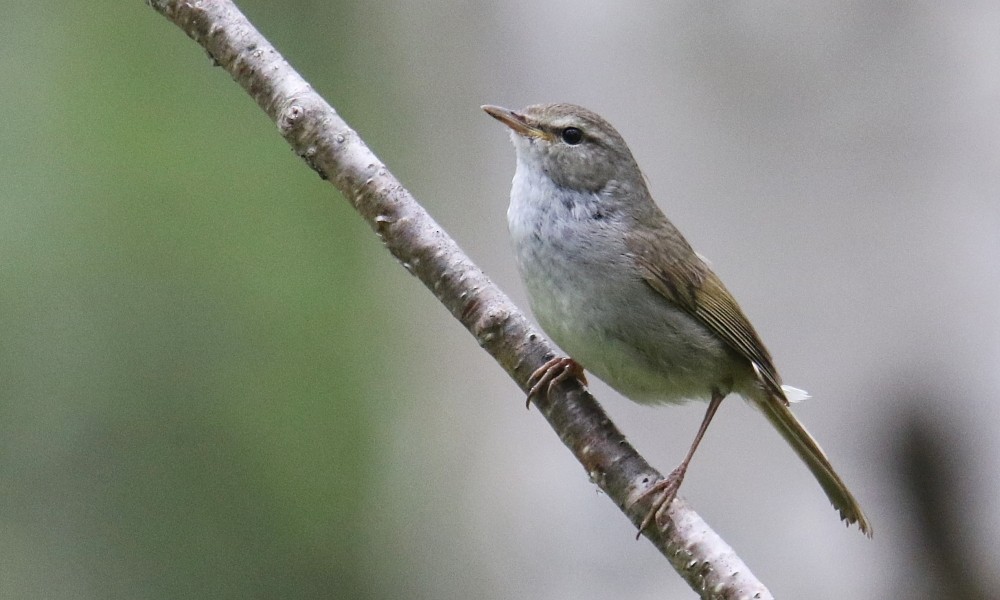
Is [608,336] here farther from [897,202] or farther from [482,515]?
[482,515]

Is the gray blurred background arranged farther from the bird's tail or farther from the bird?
the bird

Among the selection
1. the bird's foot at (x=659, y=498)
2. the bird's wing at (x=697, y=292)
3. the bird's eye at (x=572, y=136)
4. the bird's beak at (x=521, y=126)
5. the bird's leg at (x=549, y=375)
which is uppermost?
the bird's beak at (x=521, y=126)

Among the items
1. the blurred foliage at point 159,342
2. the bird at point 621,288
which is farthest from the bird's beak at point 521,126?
the blurred foliage at point 159,342

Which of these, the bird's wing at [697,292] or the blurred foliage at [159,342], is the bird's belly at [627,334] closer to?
the bird's wing at [697,292]

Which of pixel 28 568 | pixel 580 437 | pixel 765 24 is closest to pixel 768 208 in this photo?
pixel 765 24

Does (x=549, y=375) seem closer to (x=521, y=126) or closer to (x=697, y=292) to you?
(x=697, y=292)

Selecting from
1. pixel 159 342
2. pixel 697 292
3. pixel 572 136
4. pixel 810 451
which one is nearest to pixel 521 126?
pixel 572 136
